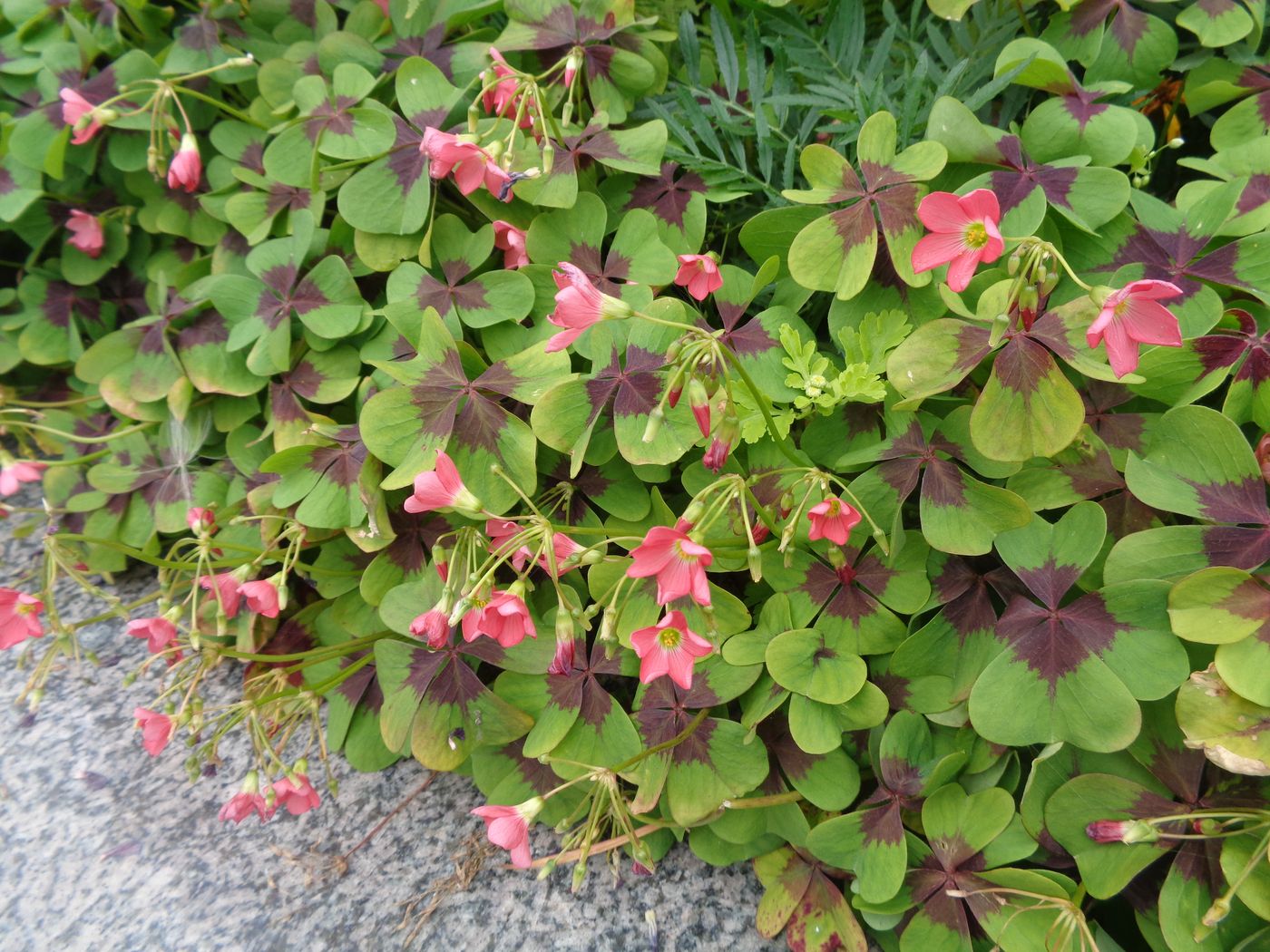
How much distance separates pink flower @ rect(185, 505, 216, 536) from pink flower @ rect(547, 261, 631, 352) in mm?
739

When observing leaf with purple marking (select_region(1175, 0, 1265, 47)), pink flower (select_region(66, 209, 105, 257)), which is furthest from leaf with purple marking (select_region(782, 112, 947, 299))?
pink flower (select_region(66, 209, 105, 257))

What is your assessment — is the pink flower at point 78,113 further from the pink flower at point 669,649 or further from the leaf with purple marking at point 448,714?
the pink flower at point 669,649

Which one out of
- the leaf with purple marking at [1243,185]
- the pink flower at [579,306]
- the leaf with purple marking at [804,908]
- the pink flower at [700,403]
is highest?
the pink flower at [579,306]

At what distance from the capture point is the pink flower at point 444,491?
110 cm

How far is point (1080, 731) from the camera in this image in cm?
110

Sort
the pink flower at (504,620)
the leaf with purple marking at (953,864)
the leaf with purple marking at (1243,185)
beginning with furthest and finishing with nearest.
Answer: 1. the leaf with purple marking at (1243,185)
2. the leaf with purple marking at (953,864)
3. the pink flower at (504,620)

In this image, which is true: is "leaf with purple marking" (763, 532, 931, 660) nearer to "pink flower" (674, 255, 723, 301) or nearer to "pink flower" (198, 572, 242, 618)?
"pink flower" (674, 255, 723, 301)

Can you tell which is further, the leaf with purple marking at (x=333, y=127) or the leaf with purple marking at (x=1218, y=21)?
the leaf with purple marking at (x=333, y=127)

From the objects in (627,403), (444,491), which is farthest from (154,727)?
(627,403)

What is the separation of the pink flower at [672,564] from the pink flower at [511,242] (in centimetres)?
72

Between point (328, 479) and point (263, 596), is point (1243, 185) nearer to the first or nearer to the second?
point (328, 479)

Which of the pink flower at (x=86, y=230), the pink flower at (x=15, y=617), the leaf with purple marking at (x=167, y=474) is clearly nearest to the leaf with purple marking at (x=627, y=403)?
the leaf with purple marking at (x=167, y=474)

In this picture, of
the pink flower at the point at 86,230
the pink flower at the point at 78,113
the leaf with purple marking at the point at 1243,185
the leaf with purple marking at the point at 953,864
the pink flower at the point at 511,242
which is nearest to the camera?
the leaf with purple marking at the point at 953,864

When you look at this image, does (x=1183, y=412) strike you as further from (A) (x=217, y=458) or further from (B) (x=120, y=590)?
(B) (x=120, y=590)
